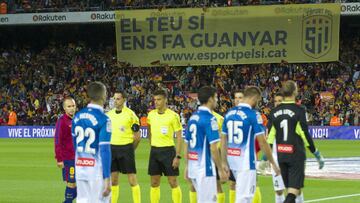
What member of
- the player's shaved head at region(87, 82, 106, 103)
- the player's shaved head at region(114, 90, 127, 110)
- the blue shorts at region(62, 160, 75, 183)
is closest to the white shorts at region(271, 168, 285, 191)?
the player's shaved head at region(114, 90, 127, 110)

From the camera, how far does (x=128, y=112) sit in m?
13.9

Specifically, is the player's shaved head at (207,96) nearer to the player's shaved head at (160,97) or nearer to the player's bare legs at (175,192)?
the player's shaved head at (160,97)

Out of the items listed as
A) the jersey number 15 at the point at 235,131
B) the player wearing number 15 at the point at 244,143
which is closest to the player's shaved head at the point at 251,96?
the player wearing number 15 at the point at 244,143

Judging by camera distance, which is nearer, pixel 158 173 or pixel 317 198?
pixel 158 173

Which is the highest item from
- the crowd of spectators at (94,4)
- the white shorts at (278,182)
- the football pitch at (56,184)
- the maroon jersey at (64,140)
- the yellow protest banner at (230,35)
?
the crowd of spectators at (94,4)

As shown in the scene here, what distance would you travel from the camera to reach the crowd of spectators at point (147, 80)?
38906 millimetres

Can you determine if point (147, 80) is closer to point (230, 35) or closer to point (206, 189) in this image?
point (230, 35)

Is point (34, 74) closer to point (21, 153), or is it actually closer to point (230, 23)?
point (230, 23)

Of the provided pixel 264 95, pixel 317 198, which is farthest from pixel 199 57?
pixel 317 198

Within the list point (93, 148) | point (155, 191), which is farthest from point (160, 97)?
point (93, 148)

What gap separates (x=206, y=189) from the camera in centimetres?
1049

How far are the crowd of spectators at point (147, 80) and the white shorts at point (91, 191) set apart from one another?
91.1 ft

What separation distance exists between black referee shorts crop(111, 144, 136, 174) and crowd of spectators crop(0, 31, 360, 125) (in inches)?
947

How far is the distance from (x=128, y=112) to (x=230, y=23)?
2853 centimetres
